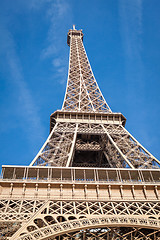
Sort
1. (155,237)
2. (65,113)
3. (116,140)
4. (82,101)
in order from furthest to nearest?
(82,101) → (65,113) → (116,140) → (155,237)

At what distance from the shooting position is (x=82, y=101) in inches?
1400

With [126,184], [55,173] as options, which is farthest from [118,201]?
[55,173]

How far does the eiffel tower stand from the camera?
1459 centimetres

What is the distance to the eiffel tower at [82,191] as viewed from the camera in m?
14.6

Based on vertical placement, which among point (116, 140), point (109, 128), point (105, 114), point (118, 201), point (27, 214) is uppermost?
point (105, 114)

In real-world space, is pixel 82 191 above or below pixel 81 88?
below

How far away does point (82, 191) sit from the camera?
1775 centimetres

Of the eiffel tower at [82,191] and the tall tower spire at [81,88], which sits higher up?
the tall tower spire at [81,88]

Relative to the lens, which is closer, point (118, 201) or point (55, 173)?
point (118, 201)

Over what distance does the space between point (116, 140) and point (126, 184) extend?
9621mm

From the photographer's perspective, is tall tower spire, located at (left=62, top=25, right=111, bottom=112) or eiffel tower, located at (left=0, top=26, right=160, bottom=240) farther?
tall tower spire, located at (left=62, top=25, right=111, bottom=112)

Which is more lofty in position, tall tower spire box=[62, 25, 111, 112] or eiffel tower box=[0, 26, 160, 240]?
tall tower spire box=[62, 25, 111, 112]

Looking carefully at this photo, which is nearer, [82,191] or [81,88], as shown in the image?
[82,191]

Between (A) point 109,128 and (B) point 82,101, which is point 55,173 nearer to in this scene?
(A) point 109,128
